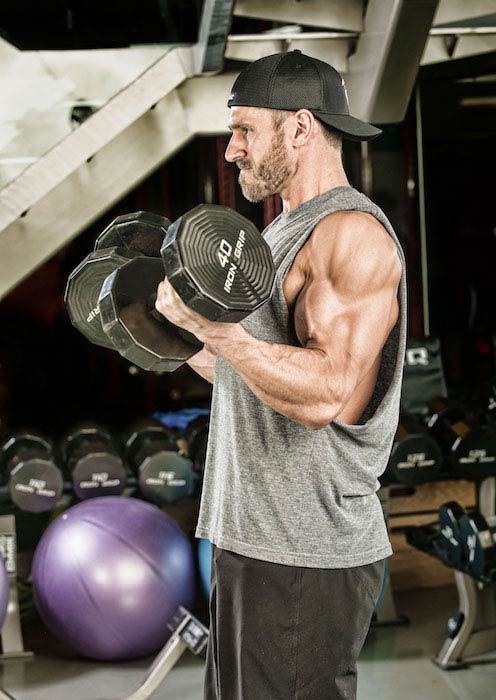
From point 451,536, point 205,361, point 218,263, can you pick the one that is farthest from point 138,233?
point 451,536

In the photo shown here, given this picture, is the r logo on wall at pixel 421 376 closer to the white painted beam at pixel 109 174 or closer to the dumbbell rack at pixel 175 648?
the white painted beam at pixel 109 174

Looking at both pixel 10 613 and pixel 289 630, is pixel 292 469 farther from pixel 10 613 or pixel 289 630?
pixel 10 613

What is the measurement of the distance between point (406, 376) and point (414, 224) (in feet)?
4.19

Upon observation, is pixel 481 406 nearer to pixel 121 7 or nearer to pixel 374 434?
pixel 374 434

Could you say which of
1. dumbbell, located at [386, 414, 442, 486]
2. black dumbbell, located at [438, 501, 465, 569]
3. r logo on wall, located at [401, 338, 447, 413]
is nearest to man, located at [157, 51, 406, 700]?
black dumbbell, located at [438, 501, 465, 569]

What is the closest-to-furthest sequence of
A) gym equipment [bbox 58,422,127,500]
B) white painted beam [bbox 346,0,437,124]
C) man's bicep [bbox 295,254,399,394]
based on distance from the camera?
man's bicep [bbox 295,254,399,394] → white painted beam [bbox 346,0,437,124] → gym equipment [bbox 58,422,127,500]

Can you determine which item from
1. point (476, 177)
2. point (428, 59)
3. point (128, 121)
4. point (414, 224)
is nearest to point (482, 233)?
point (476, 177)

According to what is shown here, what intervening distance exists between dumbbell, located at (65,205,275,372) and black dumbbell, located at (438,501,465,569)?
6.30ft

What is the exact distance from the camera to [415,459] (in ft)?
11.4

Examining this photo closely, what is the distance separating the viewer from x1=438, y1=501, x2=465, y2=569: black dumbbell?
3127 millimetres

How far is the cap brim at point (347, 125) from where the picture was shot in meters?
1.49

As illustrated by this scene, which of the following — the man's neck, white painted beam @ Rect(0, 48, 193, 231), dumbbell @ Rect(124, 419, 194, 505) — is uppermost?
white painted beam @ Rect(0, 48, 193, 231)

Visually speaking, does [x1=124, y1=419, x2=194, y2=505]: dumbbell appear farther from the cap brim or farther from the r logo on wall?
the cap brim

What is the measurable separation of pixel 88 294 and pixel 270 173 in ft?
1.25
